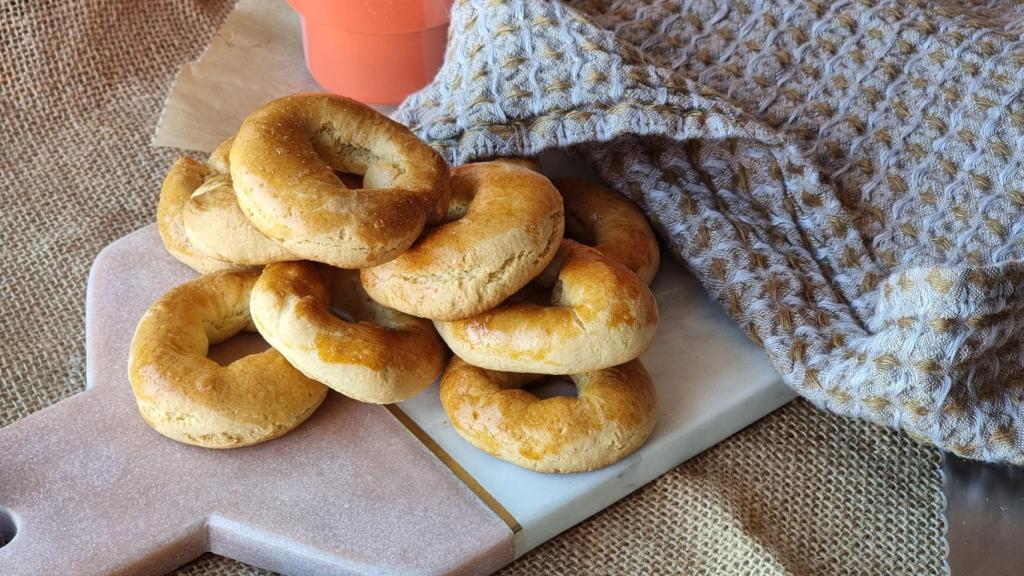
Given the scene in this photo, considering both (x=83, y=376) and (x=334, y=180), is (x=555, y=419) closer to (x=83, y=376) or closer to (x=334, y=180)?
(x=334, y=180)

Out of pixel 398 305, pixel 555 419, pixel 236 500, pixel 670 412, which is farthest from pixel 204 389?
pixel 670 412

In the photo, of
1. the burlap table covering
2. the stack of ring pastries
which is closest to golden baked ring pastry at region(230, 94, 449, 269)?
the stack of ring pastries

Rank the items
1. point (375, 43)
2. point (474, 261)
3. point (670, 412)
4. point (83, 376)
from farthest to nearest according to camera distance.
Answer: point (375, 43) < point (83, 376) < point (670, 412) < point (474, 261)

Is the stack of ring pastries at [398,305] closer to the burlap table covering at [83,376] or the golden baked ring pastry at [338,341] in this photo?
the golden baked ring pastry at [338,341]

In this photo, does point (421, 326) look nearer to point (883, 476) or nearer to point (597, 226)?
point (597, 226)

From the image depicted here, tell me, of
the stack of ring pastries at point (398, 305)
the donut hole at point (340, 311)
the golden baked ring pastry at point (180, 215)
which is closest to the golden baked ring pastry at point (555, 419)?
the stack of ring pastries at point (398, 305)

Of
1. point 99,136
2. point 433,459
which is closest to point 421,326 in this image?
point 433,459

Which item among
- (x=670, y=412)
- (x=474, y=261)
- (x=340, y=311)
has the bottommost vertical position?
(x=670, y=412)
